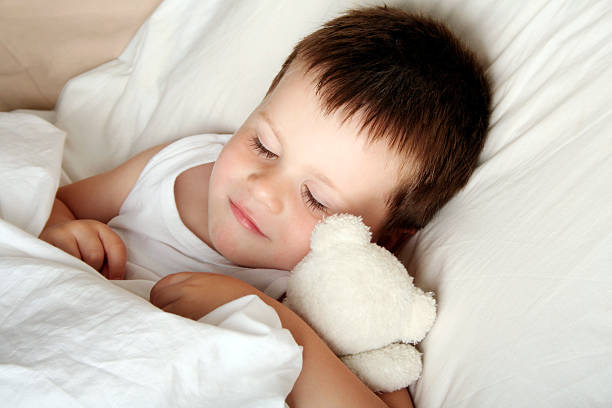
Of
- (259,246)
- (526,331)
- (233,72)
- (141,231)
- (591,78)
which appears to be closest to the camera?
(526,331)

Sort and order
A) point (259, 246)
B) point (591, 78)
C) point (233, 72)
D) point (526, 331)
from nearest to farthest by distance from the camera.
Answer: point (526, 331)
point (591, 78)
point (259, 246)
point (233, 72)

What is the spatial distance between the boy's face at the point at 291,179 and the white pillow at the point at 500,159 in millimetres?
156

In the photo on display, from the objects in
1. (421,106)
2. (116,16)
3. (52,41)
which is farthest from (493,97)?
(52,41)

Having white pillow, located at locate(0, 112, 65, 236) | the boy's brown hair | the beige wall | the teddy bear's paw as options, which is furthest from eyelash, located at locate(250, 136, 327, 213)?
the beige wall

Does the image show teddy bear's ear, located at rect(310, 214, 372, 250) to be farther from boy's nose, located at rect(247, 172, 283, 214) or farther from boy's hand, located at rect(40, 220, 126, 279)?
boy's hand, located at rect(40, 220, 126, 279)

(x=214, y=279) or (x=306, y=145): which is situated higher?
(x=306, y=145)

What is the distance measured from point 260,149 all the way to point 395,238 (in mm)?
297

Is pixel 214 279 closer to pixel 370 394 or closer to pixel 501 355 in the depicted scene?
pixel 370 394

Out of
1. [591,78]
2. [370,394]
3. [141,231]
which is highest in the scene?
A: [591,78]

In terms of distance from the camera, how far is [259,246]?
3.01 ft

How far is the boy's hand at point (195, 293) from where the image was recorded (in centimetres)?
70

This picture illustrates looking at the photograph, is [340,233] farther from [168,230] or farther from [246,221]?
[168,230]

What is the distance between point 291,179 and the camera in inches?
34.4

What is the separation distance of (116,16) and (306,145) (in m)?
0.71
